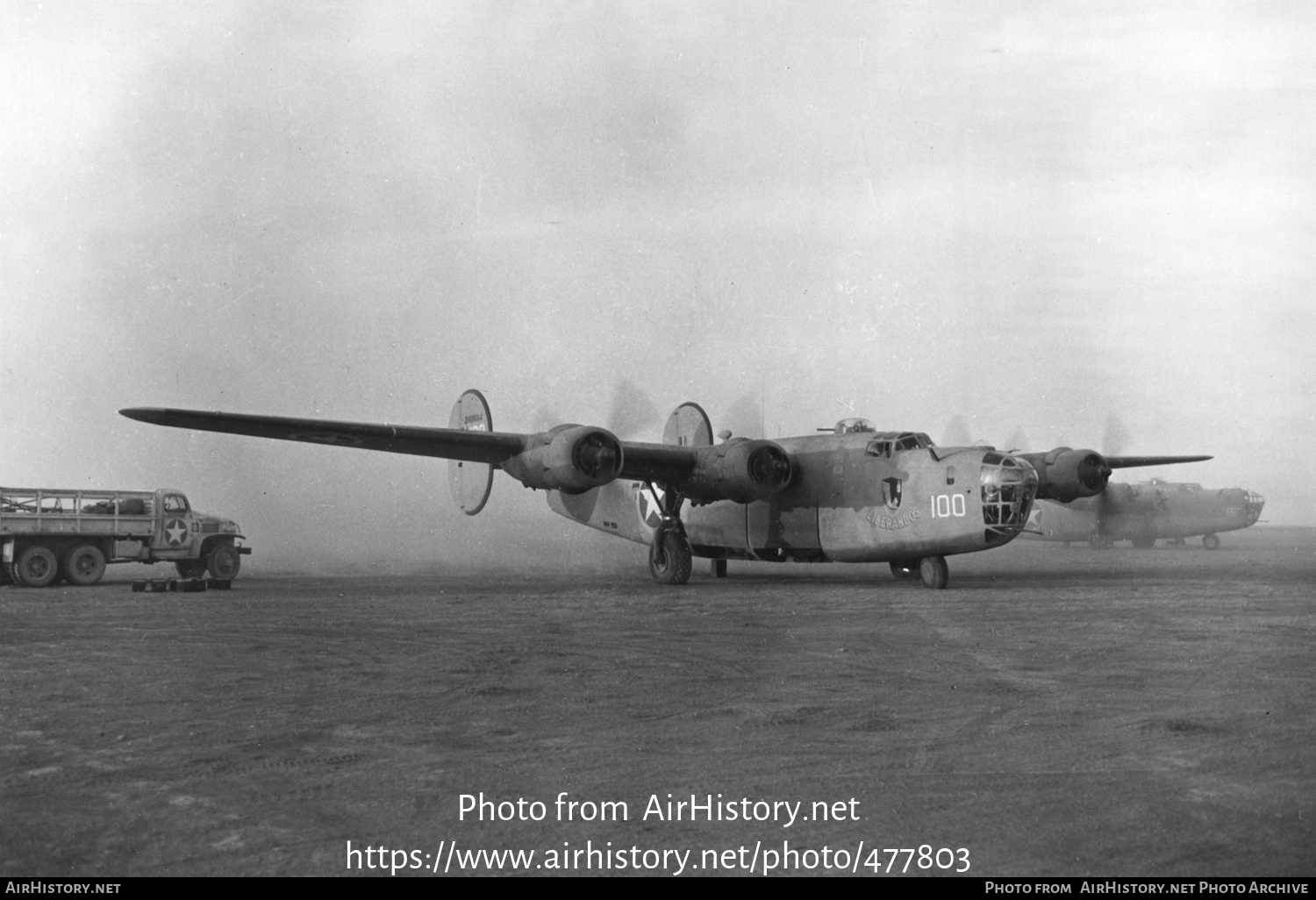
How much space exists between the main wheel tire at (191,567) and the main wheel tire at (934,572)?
50.8ft

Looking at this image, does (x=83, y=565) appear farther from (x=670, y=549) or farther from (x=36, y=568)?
(x=670, y=549)

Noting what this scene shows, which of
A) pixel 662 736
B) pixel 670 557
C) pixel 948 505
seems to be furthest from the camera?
pixel 670 557

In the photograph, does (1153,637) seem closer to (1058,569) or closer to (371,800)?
(371,800)

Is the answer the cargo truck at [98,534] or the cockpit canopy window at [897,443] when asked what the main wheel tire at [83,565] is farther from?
the cockpit canopy window at [897,443]

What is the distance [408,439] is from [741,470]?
6296 mm

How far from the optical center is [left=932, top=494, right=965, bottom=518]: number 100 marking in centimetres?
1939

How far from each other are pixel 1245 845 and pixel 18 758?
666 cm

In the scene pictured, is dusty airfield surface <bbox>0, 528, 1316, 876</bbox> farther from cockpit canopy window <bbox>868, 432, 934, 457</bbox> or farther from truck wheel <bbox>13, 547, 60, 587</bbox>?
truck wheel <bbox>13, 547, 60, 587</bbox>

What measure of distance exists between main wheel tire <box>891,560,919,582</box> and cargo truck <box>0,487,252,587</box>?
14331 mm

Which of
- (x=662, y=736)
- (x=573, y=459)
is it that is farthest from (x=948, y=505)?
(x=662, y=736)

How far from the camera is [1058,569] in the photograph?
97.6 feet

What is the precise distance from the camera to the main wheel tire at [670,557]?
74.5 ft

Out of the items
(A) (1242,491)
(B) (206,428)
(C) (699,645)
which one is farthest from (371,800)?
(A) (1242,491)

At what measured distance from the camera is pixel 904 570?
23.4 meters
